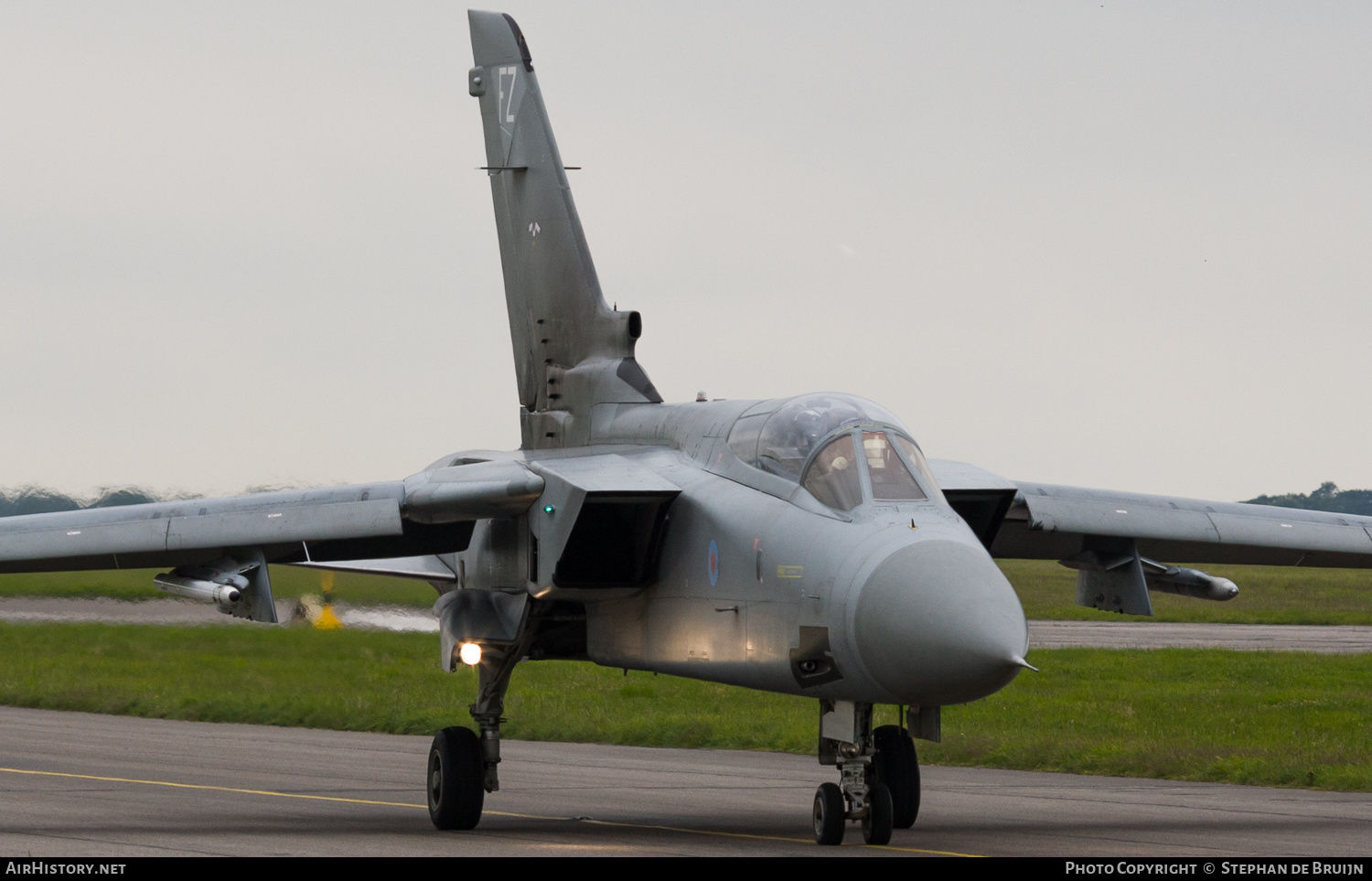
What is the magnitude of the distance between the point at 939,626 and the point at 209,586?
241 inches

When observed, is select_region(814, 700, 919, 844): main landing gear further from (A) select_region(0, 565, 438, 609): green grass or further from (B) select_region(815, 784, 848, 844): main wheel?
(A) select_region(0, 565, 438, 609): green grass

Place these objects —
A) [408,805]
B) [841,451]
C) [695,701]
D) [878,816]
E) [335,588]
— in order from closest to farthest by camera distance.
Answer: [878,816]
[841,451]
[408,805]
[335,588]
[695,701]

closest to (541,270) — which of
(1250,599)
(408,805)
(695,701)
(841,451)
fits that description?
(408,805)

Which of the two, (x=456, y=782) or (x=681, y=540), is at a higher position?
(x=681, y=540)

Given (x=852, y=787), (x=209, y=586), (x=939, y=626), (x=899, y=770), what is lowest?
(x=852, y=787)

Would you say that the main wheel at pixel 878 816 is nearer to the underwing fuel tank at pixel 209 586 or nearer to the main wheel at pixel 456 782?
the main wheel at pixel 456 782

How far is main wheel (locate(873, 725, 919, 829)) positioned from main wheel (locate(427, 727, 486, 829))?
3097mm

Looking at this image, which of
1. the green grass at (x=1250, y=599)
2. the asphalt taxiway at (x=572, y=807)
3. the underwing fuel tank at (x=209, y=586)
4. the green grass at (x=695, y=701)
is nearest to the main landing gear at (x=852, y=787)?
the asphalt taxiway at (x=572, y=807)

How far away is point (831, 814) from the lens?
11.1 meters

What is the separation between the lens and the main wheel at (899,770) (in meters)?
13.4

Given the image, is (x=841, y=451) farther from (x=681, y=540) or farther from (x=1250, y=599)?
(x=1250, y=599)
